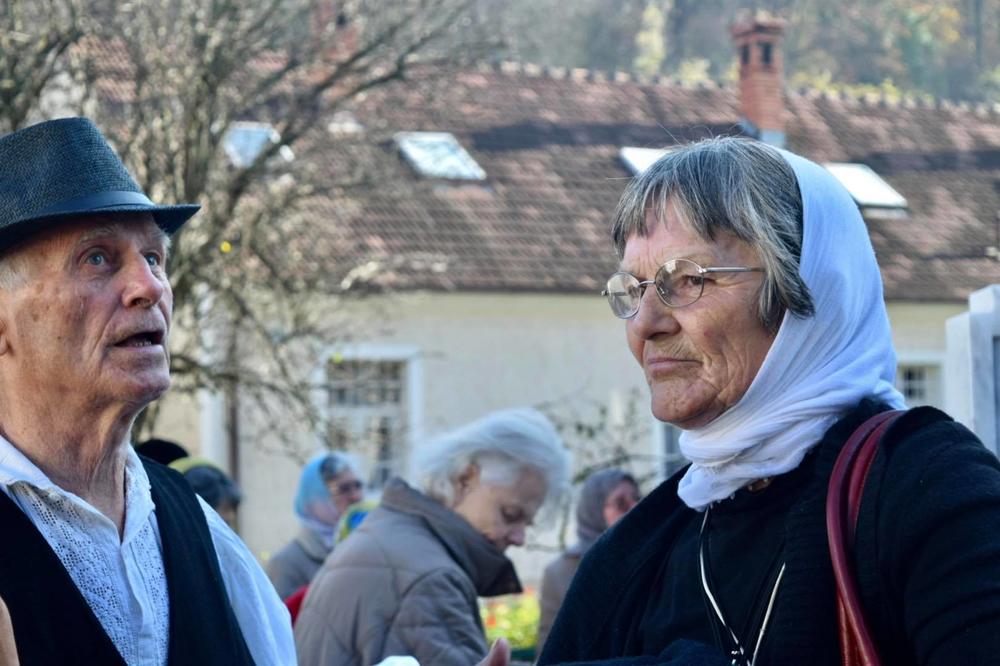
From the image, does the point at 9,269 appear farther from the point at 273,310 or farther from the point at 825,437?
the point at 273,310

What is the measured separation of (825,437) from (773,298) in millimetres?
268

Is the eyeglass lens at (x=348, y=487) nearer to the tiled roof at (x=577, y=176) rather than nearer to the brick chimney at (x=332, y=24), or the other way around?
the brick chimney at (x=332, y=24)

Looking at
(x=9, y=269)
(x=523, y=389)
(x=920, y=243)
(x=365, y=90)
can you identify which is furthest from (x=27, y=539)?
(x=920, y=243)

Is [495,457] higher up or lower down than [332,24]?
lower down

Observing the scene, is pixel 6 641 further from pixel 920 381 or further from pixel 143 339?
pixel 920 381

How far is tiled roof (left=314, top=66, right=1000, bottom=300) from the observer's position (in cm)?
1802

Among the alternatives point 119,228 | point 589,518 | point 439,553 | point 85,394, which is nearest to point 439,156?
point 589,518

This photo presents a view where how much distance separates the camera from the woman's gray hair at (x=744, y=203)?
2617 millimetres

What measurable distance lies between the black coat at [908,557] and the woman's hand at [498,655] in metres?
0.30

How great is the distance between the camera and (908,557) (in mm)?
2225

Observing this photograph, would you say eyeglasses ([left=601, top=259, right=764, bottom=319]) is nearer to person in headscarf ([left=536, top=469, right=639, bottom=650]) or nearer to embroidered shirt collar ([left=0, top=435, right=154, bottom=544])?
embroidered shirt collar ([left=0, top=435, right=154, bottom=544])

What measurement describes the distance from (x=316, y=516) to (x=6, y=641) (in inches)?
224

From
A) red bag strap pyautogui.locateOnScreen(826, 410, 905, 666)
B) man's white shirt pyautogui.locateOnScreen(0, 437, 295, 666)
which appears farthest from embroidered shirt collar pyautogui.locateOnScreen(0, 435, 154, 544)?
red bag strap pyautogui.locateOnScreen(826, 410, 905, 666)

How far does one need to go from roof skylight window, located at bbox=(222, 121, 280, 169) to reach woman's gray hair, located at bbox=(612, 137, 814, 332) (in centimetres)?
1028
